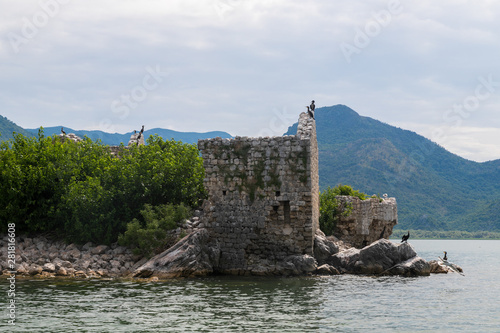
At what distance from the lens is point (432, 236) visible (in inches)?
4695

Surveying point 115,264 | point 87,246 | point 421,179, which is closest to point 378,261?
point 115,264

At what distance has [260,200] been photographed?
25.2m

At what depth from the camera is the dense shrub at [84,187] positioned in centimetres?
2669

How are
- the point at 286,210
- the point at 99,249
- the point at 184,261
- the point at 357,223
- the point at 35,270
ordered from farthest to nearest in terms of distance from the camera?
the point at 357,223, the point at 99,249, the point at 286,210, the point at 35,270, the point at 184,261

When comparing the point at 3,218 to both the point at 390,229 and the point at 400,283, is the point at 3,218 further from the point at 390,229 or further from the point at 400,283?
the point at 390,229

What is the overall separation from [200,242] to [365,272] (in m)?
7.46

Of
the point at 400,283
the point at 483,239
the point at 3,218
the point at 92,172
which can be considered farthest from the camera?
the point at 483,239

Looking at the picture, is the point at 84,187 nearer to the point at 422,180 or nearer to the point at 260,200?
the point at 260,200

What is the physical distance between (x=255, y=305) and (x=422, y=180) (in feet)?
411

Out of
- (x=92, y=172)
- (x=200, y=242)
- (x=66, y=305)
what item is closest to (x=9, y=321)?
(x=66, y=305)

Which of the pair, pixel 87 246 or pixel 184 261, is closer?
pixel 184 261

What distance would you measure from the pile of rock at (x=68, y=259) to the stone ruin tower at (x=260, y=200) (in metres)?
4.15

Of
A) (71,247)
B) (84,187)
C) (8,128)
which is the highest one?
(8,128)

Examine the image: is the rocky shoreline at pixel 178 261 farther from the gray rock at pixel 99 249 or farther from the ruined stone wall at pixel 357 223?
the ruined stone wall at pixel 357 223
